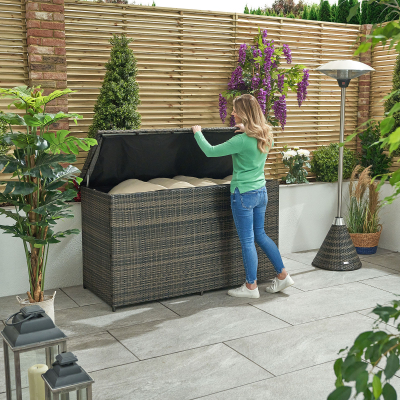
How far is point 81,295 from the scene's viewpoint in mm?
4594

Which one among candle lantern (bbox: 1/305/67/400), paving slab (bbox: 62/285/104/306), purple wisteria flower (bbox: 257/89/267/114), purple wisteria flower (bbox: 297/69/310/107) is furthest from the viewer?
purple wisteria flower (bbox: 297/69/310/107)

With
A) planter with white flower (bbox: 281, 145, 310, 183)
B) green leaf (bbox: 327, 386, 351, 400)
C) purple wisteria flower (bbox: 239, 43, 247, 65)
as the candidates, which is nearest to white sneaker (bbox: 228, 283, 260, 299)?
planter with white flower (bbox: 281, 145, 310, 183)

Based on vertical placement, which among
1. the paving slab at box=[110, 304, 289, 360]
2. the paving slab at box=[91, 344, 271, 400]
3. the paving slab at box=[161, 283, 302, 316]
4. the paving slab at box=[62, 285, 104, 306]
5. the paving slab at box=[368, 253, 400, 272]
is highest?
the paving slab at box=[91, 344, 271, 400]

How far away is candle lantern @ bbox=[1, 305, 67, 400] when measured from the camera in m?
1.94

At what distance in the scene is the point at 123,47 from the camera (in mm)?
4652

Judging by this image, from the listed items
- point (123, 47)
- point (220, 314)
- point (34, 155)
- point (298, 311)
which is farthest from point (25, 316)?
point (123, 47)

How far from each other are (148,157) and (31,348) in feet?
9.13

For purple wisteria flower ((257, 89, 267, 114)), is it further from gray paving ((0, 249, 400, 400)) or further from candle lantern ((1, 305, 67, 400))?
candle lantern ((1, 305, 67, 400))

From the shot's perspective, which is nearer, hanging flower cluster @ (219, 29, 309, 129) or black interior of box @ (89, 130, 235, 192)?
black interior of box @ (89, 130, 235, 192)

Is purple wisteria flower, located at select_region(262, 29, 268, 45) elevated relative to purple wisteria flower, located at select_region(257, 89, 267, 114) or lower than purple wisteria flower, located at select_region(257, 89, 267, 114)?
elevated

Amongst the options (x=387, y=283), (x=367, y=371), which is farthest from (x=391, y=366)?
(x=387, y=283)

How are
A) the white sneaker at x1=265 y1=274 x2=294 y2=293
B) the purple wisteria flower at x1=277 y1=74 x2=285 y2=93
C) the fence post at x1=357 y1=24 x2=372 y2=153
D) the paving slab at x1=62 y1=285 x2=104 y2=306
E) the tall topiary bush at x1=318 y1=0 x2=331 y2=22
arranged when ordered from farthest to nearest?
the tall topiary bush at x1=318 y1=0 x2=331 y2=22
the fence post at x1=357 y1=24 x2=372 y2=153
the purple wisteria flower at x1=277 y1=74 x2=285 y2=93
the white sneaker at x1=265 y1=274 x2=294 y2=293
the paving slab at x1=62 y1=285 x2=104 y2=306

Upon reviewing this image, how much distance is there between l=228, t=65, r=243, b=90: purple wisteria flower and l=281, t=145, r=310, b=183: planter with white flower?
38.9 inches

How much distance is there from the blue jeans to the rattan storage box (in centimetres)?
22
